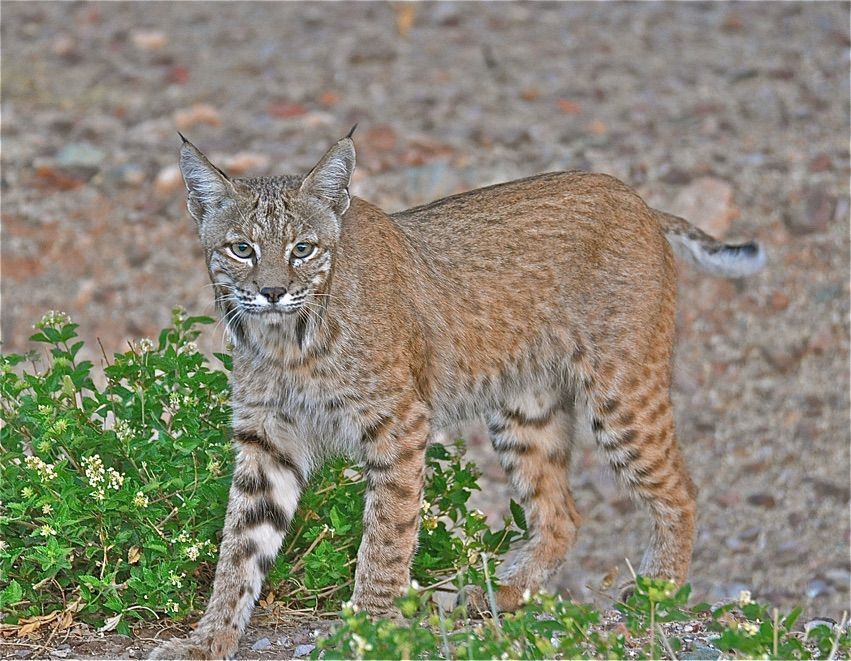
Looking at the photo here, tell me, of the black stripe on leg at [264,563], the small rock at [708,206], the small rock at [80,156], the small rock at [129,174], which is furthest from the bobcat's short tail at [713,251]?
the small rock at [80,156]

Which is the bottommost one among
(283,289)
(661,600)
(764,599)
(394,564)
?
(764,599)

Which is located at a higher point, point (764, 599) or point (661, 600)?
point (661, 600)

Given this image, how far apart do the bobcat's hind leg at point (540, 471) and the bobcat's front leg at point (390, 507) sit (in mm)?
1172

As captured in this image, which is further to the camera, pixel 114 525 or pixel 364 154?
pixel 364 154

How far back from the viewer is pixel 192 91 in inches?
458

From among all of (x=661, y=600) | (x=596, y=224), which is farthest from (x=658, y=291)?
(x=661, y=600)

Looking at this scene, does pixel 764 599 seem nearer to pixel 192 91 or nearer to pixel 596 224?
pixel 596 224

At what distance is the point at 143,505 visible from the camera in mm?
4781

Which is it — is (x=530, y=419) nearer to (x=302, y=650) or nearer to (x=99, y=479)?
(x=302, y=650)

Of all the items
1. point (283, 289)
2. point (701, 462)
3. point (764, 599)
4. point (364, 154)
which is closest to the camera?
point (283, 289)

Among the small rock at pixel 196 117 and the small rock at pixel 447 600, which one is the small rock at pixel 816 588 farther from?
the small rock at pixel 196 117

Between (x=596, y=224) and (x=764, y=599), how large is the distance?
246cm

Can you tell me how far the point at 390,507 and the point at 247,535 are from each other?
1.76 ft

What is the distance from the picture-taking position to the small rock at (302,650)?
485 centimetres
